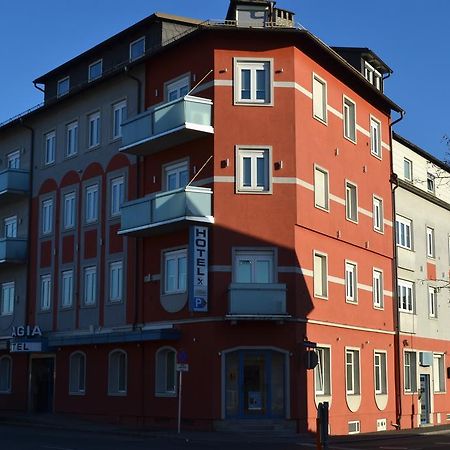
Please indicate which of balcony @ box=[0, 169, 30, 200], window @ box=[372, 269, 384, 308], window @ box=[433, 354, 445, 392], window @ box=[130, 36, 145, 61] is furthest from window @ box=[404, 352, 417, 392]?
balcony @ box=[0, 169, 30, 200]

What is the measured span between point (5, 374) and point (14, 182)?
30.1 feet

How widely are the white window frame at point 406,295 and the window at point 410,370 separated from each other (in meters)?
2.00

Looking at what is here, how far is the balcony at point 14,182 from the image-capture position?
38594 mm

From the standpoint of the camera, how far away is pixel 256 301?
27516mm

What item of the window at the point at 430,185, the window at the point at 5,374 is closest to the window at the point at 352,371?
the window at the point at 430,185

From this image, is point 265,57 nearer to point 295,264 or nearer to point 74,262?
point 295,264

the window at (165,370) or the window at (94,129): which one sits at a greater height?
the window at (94,129)

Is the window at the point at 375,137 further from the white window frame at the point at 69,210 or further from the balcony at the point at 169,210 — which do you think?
the white window frame at the point at 69,210

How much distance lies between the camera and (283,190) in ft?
95.2

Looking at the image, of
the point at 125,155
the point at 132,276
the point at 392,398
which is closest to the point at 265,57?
the point at 125,155

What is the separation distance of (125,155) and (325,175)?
8032 millimetres

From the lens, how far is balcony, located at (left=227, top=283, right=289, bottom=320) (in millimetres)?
27391

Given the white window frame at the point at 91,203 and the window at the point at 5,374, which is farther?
the window at the point at 5,374

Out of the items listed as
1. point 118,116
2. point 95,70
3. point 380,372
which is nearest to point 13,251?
point 118,116
